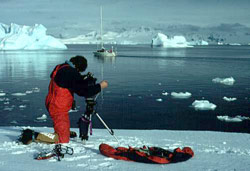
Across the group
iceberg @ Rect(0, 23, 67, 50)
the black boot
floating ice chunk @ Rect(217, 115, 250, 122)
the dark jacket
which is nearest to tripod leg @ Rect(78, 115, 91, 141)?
the dark jacket

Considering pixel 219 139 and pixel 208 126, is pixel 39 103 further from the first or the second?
pixel 219 139

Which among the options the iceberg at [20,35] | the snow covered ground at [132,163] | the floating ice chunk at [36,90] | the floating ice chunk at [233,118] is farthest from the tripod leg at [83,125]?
the iceberg at [20,35]

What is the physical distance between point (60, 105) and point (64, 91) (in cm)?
25

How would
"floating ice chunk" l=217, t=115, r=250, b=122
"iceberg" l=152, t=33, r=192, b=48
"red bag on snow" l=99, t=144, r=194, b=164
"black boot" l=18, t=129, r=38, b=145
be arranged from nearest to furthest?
"red bag on snow" l=99, t=144, r=194, b=164
"black boot" l=18, t=129, r=38, b=145
"floating ice chunk" l=217, t=115, r=250, b=122
"iceberg" l=152, t=33, r=192, b=48

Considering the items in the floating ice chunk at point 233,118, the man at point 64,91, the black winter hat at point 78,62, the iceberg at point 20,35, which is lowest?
the floating ice chunk at point 233,118

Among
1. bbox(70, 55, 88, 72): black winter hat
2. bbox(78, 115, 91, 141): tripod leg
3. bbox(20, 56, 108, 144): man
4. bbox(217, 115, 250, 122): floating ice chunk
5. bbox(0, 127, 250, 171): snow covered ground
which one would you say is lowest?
bbox(217, 115, 250, 122): floating ice chunk

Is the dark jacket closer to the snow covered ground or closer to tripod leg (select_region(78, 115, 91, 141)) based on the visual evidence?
tripod leg (select_region(78, 115, 91, 141))

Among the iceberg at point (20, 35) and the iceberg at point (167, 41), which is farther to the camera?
the iceberg at point (167, 41)

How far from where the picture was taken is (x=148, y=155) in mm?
3793

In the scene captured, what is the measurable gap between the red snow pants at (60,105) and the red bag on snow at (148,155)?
0.81 meters

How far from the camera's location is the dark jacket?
4.14m

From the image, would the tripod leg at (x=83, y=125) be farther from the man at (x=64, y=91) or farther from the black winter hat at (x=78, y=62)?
the black winter hat at (x=78, y=62)

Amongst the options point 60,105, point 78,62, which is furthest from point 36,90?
point 78,62

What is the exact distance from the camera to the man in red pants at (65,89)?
4164 millimetres
